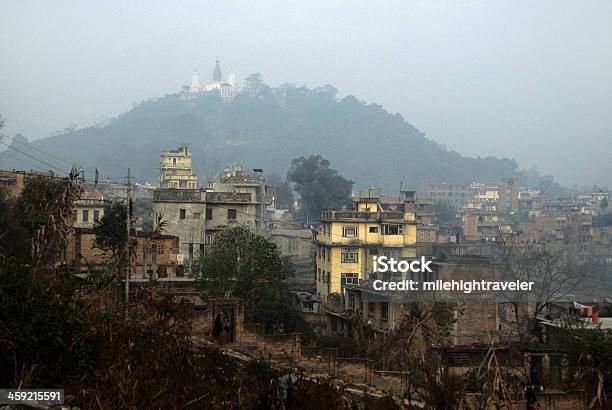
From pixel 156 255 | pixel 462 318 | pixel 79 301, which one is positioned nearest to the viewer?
pixel 79 301

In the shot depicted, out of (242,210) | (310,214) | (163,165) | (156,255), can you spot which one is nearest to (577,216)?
(310,214)

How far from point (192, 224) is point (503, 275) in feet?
54.2

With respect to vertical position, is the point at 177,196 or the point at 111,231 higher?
the point at 177,196

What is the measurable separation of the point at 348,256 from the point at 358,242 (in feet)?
2.92

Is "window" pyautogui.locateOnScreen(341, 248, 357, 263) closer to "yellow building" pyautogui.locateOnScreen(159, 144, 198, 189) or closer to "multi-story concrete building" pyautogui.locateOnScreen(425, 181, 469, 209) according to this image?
"yellow building" pyautogui.locateOnScreen(159, 144, 198, 189)

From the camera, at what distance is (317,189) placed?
3374 inches

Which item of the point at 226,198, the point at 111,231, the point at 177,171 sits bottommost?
the point at 111,231

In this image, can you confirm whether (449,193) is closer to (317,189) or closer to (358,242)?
(317,189)

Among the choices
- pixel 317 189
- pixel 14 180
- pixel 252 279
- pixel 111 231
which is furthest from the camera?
pixel 317 189

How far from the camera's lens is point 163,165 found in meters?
83.9

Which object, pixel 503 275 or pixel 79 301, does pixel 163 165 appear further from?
pixel 79 301

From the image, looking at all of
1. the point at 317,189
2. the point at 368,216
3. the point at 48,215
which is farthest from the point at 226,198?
the point at 317,189

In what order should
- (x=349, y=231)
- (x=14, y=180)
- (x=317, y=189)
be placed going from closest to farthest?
(x=349, y=231) → (x=14, y=180) → (x=317, y=189)

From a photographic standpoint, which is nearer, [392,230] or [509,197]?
[392,230]
